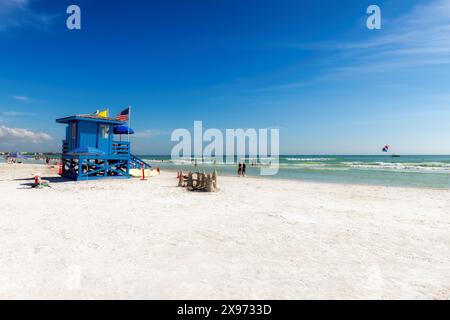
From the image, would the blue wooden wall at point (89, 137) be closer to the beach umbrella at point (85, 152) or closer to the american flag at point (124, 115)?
the beach umbrella at point (85, 152)

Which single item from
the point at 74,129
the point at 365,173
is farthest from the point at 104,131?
the point at 365,173

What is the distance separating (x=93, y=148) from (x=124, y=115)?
376 centimetres

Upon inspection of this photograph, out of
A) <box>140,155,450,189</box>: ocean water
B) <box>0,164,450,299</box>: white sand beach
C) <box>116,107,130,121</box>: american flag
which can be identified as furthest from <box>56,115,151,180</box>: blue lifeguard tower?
<box>140,155,450,189</box>: ocean water

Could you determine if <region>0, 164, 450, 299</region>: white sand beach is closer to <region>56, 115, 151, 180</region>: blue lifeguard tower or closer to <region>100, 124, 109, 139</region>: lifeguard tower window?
<region>56, 115, 151, 180</region>: blue lifeguard tower

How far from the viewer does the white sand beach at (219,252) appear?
15.0ft

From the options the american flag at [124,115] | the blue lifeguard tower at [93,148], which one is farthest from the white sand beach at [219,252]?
the american flag at [124,115]

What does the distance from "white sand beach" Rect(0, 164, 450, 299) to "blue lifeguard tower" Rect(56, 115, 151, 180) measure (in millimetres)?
9379

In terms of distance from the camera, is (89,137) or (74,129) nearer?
(89,137)

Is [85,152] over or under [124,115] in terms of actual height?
under

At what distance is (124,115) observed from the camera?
22672 mm

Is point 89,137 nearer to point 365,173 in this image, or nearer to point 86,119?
point 86,119

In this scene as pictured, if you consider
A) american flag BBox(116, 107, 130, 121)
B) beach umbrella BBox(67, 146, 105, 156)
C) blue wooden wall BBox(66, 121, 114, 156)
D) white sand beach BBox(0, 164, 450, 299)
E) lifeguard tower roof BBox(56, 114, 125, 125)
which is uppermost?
american flag BBox(116, 107, 130, 121)

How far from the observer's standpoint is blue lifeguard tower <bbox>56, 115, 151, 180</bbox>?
2028cm
